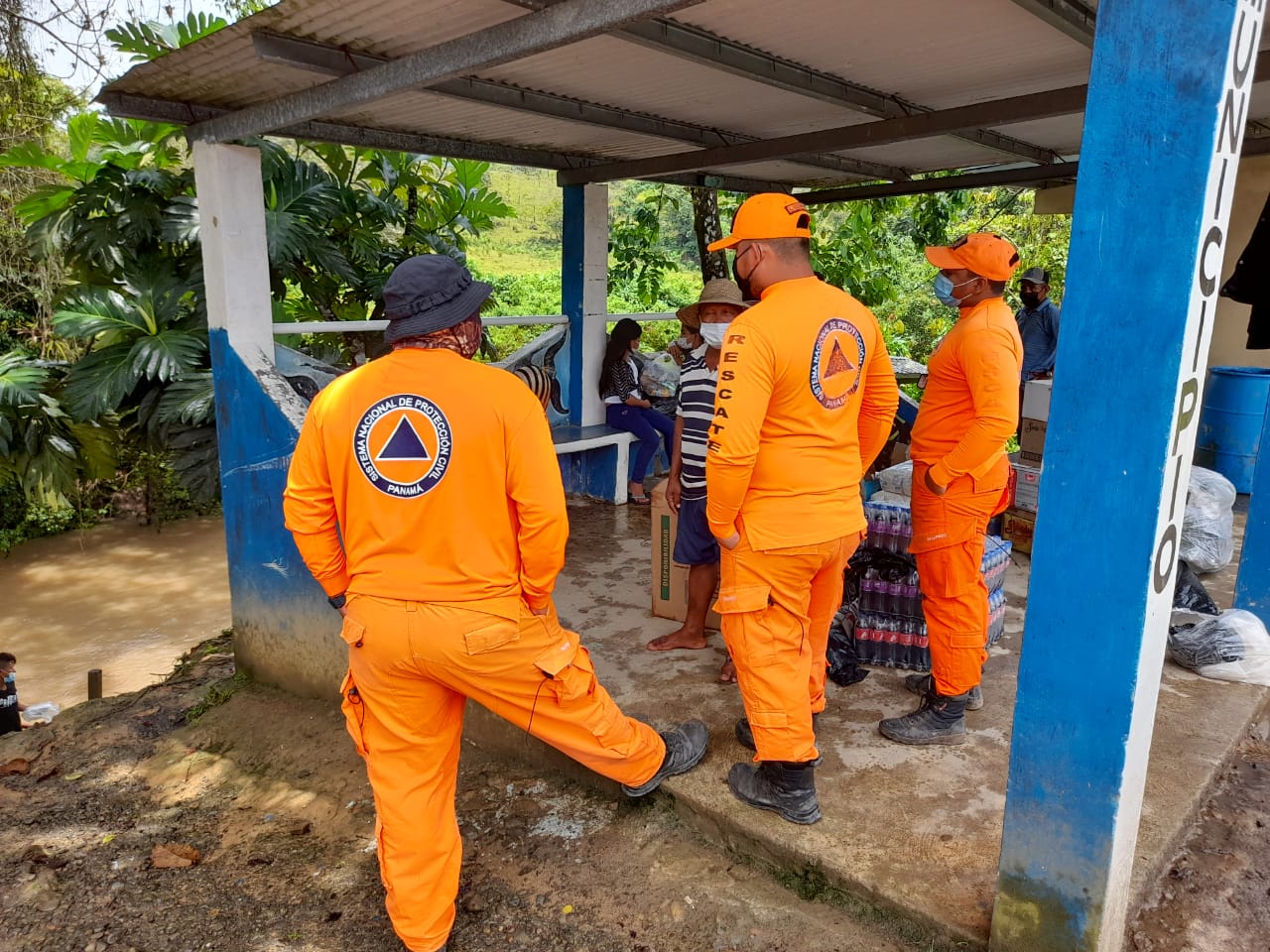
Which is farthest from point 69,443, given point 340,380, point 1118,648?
point 1118,648

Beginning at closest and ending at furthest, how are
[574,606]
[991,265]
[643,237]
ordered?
[991,265]
[574,606]
[643,237]

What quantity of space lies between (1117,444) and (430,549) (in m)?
1.66

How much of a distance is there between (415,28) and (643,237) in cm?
716

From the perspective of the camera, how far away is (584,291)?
6992mm

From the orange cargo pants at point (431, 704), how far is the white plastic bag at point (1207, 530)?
4.12 meters

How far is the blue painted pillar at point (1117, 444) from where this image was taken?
5.84 feet

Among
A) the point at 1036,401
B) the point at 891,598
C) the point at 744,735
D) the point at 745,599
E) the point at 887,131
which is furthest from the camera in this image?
the point at 1036,401

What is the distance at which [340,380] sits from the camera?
7.89ft

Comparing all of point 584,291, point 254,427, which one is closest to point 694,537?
point 254,427

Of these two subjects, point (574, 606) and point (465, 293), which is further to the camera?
point (574, 606)

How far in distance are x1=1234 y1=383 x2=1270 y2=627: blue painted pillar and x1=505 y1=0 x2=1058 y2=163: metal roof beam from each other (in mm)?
2340

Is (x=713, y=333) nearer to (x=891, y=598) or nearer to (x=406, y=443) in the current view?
(x=891, y=598)

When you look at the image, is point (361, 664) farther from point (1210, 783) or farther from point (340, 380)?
point (1210, 783)

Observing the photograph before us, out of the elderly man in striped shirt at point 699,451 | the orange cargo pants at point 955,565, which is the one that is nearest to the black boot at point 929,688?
the orange cargo pants at point 955,565
